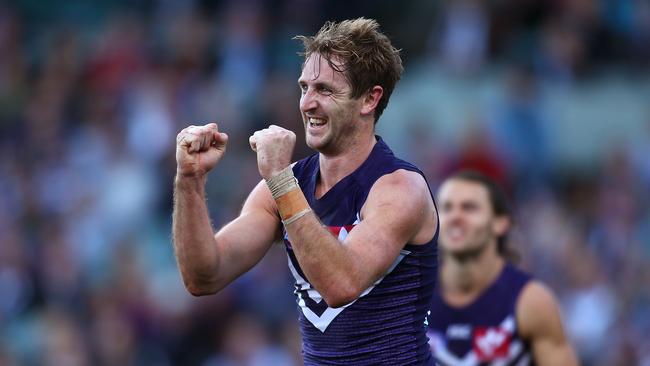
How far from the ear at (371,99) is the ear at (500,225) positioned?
2585 mm

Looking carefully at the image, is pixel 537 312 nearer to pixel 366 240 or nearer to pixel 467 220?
pixel 467 220

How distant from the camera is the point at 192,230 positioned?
5.69 meters

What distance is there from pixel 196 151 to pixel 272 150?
38 centimetres

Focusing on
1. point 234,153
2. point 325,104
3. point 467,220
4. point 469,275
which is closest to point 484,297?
point 469,275

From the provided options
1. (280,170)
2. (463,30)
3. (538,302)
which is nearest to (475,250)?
(538,302)

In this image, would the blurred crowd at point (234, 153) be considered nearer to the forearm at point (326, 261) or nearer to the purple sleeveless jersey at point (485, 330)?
the purple sleeveless jersey at point (485, 330)

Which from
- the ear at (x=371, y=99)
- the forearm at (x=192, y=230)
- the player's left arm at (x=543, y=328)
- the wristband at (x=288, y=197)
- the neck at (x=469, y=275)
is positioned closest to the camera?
the wristband at (x=288, y=197)

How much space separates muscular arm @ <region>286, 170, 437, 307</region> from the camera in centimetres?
525

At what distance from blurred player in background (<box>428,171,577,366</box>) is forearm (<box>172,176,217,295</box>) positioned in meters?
2.32

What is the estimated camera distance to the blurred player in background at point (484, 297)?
751 centimetres

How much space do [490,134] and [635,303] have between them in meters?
2.51

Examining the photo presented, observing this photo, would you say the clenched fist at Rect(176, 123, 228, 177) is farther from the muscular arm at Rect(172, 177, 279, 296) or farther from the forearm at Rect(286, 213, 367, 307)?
the forearm at Rect(286, 213, 367, 307)

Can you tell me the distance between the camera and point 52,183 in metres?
14.1

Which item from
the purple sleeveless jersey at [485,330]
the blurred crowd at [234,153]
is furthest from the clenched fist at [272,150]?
the blurred crowd at [234,153]
